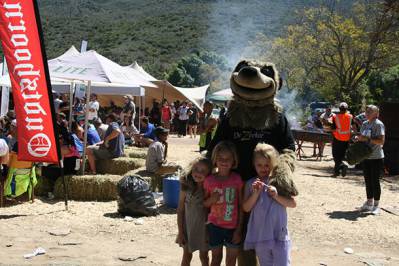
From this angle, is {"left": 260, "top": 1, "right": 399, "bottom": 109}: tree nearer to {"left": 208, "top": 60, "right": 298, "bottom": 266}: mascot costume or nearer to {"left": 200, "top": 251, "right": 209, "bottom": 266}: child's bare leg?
{"left": 208, "top": 60, "right": 298, "bottom": 266}: mascot costume

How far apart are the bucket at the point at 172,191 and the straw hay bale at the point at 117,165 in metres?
2.44

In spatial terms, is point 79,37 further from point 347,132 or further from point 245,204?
point 245,204

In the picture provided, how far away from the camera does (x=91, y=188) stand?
880 centimetres

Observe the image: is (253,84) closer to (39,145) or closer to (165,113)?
(39,145)

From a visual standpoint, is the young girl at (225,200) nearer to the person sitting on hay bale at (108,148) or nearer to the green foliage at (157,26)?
the person sitting on hay bale at (108,148)

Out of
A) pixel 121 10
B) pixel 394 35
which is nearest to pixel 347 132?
pixel 394 35

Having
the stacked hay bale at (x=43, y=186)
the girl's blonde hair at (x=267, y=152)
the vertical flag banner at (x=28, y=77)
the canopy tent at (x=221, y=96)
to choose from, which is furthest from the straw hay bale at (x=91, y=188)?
the canopy tent at (x=221, y=96)

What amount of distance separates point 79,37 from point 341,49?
48.8 metres

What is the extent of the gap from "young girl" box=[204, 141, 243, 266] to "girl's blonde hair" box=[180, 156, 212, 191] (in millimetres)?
70

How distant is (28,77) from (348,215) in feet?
16.4

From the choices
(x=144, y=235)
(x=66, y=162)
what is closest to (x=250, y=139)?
(x=144, y=235)

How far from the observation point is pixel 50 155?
7398mm

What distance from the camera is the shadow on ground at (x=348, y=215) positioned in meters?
8.23

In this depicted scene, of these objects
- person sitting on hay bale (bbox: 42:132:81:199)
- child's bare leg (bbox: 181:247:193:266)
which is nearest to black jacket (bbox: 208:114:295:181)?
child's bare leg (bbox: 181:247:193:266)
